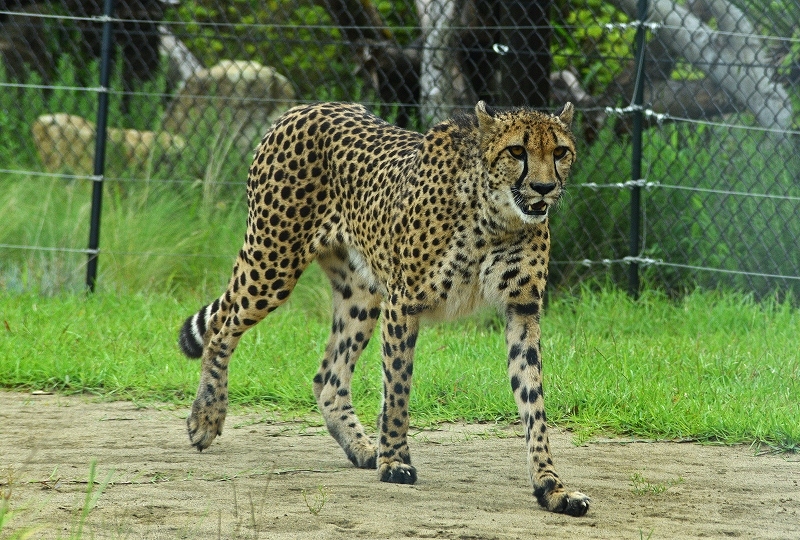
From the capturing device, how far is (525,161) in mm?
3533

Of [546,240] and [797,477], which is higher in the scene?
[546,240]

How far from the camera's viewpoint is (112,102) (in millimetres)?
9570

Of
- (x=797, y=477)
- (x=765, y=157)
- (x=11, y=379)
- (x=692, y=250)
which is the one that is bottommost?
(x=11, y=379)

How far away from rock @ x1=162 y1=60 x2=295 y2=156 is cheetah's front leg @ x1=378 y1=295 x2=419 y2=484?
434cm

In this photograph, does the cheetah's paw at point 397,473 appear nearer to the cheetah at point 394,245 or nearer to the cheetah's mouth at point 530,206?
the cheetah at point 394,245

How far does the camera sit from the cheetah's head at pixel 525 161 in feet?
11.5

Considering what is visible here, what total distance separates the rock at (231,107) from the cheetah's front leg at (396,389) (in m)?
4.34

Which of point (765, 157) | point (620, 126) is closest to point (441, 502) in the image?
point (765, 157)

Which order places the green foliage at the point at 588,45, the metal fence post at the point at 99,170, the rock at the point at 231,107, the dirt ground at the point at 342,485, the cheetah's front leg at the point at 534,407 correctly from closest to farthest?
the dirt ground at the point at 342,485 → the cheetah's front leg at the point at 534,407 → the metal fence post at the point at 99,170 → the green foliage at the point at 588,45 → the rock at the point at 231,107

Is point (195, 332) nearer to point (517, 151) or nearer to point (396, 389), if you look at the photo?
point (396, 389)

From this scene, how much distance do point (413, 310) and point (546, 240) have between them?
1.71 ft

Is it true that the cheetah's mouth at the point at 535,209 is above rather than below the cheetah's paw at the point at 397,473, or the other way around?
above

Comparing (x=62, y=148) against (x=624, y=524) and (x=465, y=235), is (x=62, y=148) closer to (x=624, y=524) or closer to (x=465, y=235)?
(x=465, y=235)

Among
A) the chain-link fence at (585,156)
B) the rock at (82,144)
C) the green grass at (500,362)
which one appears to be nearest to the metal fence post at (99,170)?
the chain-link fence at (585,156)
